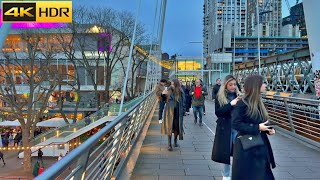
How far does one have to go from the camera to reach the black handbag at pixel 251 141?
375 cm

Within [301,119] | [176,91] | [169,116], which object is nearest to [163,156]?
[169,116]

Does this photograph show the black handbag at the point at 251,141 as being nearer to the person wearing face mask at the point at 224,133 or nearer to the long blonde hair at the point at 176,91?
the person wearing face mask at the point at 224,133

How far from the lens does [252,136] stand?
377 centimetres

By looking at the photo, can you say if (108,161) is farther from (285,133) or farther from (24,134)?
(24,134)

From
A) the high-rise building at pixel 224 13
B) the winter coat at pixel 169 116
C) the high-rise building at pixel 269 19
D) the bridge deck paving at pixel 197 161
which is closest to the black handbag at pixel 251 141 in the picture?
the bridge deck paving at pixel 197 161

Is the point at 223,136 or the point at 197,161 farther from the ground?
the point at 223,136

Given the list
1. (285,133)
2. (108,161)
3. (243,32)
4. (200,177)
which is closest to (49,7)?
(108,161)

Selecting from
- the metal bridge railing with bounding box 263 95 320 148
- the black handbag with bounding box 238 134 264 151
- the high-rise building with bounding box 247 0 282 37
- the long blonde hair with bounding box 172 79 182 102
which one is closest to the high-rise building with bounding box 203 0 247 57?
the high-rise building with bounding box 247 0 282 37

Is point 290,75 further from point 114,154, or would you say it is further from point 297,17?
point 297,17

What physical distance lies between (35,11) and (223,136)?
3555 mm

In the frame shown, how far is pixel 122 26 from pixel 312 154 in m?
26.2

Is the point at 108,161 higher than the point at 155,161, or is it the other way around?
the point at 108,161

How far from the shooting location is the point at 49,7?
6812 mm

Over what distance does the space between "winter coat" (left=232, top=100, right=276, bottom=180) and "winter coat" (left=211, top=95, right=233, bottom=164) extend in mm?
1124
